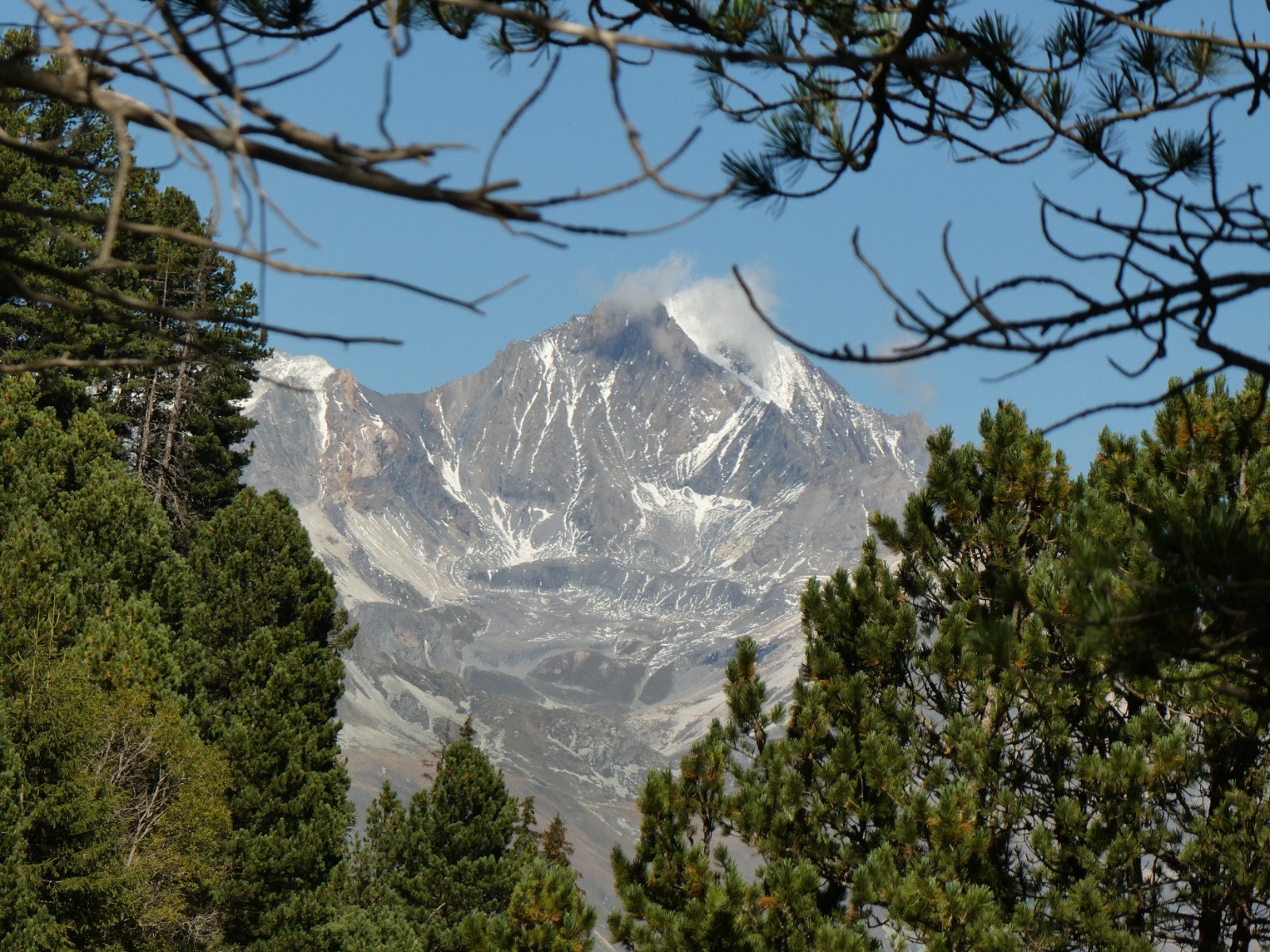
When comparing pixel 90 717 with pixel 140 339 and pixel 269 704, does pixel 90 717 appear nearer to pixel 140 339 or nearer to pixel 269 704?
pixel 269 704

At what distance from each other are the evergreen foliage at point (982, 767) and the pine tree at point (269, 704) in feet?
53.1

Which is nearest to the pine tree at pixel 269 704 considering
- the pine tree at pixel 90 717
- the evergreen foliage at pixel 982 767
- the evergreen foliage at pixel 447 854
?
the pine tree at pixel 90 717

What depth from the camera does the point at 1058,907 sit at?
8.66 metres

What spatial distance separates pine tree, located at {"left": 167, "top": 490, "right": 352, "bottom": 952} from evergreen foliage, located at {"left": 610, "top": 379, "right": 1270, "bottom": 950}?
16.2 metres

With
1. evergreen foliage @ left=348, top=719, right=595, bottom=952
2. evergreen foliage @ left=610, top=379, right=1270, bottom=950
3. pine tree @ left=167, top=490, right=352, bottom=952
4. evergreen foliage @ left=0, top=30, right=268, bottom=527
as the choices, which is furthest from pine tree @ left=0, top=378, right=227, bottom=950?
evergreen foliage @ left=610, top=379, right=1270, bottom=950

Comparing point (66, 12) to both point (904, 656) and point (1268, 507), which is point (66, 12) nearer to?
point (1268, 507)

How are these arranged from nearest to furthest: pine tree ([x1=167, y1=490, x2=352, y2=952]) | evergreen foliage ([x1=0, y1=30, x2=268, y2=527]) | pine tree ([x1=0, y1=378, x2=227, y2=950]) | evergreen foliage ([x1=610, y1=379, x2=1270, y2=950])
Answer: evergreen foliage ([x1=610, y1=379, x2=1270, y2=950]) < pine tree ([x1=0, y1=378, x2=227, y2=950]) < pine tree ([x1=167, y1=490, x2=352, y2=952]) < evergreen foliage ([x1=0, y1=30, x2=268, y2=527])

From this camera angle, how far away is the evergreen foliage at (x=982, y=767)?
28.5 ft

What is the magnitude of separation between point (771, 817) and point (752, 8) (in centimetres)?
731

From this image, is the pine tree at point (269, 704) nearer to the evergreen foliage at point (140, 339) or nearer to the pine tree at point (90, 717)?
the pine tree at point (90, 717)

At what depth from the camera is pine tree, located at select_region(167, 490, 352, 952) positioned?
80.9ft

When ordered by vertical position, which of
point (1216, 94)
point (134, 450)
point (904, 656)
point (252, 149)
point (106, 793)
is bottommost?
point (106, 793)

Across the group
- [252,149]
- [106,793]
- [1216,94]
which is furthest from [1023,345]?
[106,793]

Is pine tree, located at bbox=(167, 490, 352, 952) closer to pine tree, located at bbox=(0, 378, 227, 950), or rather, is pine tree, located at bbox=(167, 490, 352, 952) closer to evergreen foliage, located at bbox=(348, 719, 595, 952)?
pine tree, located at bbox=(0, 378, 227, 950)
